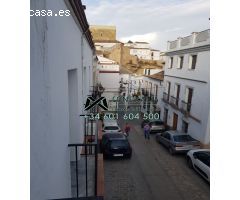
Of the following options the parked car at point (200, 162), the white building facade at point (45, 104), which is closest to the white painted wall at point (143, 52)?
the parked car at point (200, 162)

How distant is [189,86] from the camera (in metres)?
13.7

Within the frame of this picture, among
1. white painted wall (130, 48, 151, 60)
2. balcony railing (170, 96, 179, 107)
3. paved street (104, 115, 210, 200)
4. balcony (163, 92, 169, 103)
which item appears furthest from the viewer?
white painted wall (130, 48, 151, 60)

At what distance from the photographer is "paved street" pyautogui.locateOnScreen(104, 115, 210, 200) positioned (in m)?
7.38

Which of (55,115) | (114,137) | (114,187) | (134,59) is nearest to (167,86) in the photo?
(114,137)

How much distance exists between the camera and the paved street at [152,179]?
24.2ft

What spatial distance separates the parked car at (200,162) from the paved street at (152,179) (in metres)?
0.28

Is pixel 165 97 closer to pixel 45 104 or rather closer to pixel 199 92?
pixel 199 92

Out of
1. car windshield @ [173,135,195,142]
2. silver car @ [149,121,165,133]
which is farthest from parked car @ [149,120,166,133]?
car windshield @ [173,135,195,142]

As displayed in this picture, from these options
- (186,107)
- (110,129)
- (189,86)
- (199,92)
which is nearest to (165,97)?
(186,107)

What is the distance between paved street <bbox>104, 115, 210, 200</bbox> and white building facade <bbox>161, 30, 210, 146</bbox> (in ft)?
8.84

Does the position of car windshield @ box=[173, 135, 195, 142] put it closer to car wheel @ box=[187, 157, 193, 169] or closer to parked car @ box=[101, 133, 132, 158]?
car wheel @ box=[187, 157, 193, 169]

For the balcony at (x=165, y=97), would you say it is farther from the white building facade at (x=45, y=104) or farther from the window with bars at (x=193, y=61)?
the white building facade at (x=45, y=104)

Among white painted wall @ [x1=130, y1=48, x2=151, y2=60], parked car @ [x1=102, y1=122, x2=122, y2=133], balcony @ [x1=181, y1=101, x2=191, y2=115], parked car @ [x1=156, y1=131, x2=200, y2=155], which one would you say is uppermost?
white painted wall @ [x1=130, y1=48, x2=151, y2=60]

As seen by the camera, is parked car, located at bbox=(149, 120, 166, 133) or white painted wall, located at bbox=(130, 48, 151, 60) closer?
parked car, located at bbox=(149, 120, 166, 133)
